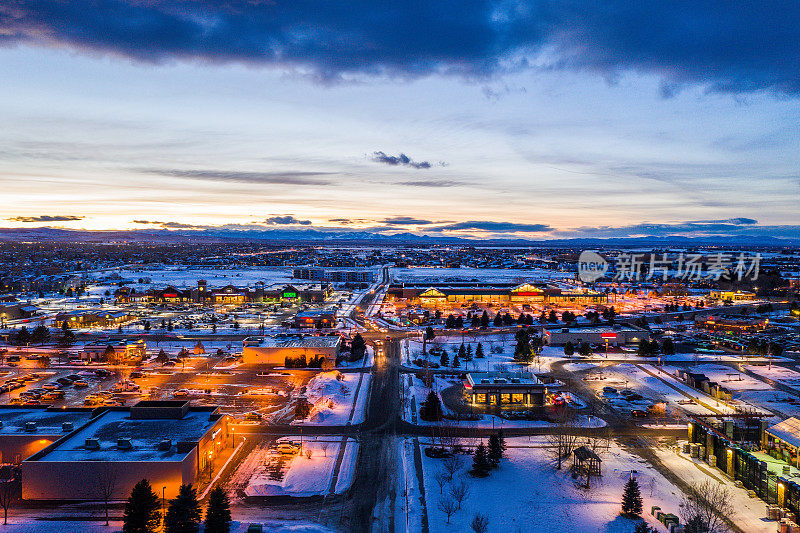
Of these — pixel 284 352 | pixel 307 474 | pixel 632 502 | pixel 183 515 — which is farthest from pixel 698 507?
pixel 284 352

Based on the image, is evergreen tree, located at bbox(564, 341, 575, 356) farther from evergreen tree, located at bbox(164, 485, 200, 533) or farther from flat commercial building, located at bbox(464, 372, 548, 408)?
evergreen tree, located at bbox(164, 485, 200, 533)

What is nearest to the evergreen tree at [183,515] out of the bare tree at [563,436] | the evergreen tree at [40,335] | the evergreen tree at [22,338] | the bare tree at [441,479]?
the bare tree at [441,479]

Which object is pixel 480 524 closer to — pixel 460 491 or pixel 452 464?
pixel 460 491

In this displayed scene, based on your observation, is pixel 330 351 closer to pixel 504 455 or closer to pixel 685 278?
pixel 504 455

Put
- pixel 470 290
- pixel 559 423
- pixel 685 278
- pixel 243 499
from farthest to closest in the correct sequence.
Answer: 1. pixel 685 278
2. pixel 470 290
3. pixel 559 423
4. pixel 243 499

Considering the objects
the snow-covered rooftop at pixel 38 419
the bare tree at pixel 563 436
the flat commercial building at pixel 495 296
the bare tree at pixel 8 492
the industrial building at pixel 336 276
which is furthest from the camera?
the industrial building at pixel 336 276

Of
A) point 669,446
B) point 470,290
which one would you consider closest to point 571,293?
point 470,290

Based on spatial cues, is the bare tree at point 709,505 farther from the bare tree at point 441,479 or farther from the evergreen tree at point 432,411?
the evergreen tree at point 432,411
